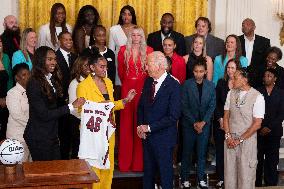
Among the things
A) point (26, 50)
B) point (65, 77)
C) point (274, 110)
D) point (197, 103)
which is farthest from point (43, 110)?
point (274, 110)

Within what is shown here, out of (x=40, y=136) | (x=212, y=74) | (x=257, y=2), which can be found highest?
(x=257, y=2)

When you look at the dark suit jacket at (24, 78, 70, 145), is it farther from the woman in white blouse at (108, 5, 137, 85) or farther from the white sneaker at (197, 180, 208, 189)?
the woman in white blouse at (108, 5, 137, 85)

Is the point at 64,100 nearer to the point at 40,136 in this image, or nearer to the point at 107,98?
the point at 107,98

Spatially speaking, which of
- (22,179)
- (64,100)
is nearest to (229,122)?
(64,100)

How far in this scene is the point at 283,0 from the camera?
888cm

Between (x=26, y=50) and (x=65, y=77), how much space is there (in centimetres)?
62

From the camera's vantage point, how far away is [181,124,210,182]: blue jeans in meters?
6.45

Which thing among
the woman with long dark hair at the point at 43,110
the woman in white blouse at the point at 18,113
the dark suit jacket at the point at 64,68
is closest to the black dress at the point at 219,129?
the dark suit jacket at the point at 64,68

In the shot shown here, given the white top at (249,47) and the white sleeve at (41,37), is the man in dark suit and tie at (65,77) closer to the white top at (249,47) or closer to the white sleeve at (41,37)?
the white sleeve at (41,37)

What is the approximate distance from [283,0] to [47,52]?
522 centimetres

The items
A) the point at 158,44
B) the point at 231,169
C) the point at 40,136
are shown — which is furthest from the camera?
the point at 158,44

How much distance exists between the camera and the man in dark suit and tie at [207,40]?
741cm

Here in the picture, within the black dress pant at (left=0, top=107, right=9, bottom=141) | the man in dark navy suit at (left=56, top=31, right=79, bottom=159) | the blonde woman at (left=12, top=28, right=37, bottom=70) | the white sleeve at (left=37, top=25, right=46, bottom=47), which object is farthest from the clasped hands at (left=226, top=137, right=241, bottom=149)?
the white sleeve at (left=37, top=25, right=46, bottom=47)

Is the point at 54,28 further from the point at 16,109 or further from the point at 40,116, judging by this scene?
the point at 40,116
